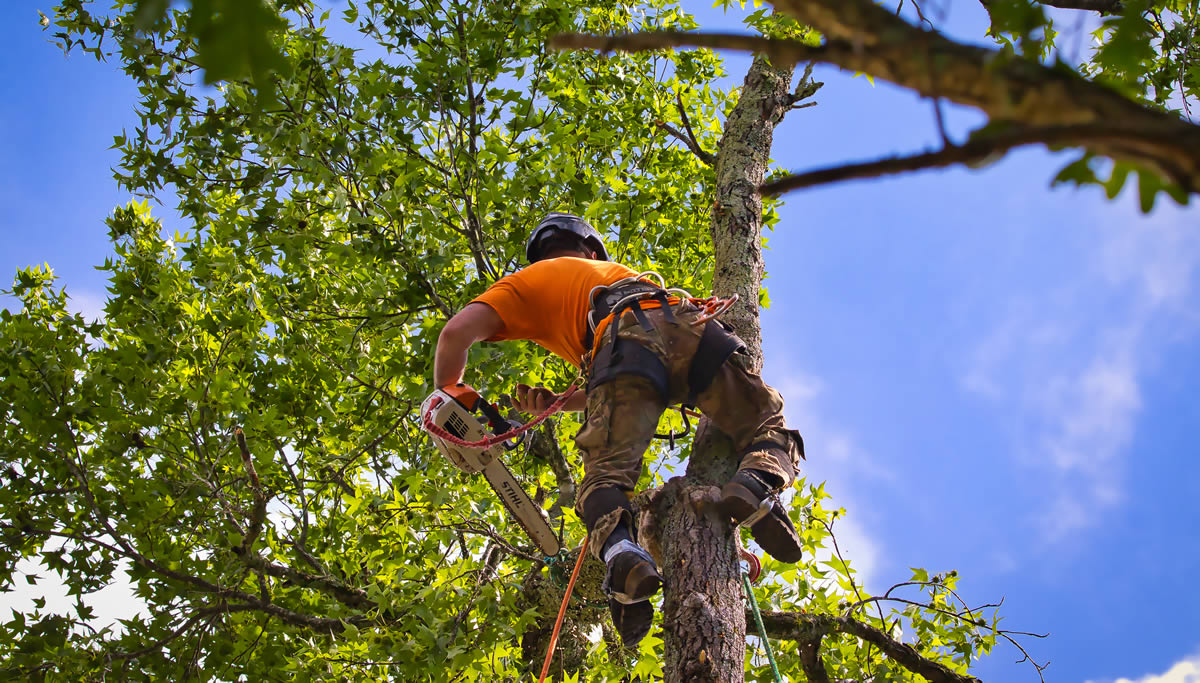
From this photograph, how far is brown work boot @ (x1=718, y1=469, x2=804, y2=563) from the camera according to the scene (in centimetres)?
246

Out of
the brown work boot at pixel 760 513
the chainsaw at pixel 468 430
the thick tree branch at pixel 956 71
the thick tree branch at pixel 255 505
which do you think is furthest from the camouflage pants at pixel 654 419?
the thick tree branch at pixel 956 71

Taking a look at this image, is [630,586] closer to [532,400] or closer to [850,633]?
[532,400]

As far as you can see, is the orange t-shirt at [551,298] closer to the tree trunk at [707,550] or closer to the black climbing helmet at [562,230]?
the black climbing helmet at [562,230]

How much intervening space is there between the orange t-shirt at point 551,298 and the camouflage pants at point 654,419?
316 mm

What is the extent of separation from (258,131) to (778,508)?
3.82m

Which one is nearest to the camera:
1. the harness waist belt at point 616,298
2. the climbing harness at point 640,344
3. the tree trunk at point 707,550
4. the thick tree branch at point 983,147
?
the thick tree branch at point 983,147

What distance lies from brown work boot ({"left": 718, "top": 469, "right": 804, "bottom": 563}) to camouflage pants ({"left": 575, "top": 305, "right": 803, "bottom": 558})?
10cm

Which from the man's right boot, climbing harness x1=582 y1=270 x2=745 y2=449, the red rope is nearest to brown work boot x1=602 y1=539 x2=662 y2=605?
the man's right boot

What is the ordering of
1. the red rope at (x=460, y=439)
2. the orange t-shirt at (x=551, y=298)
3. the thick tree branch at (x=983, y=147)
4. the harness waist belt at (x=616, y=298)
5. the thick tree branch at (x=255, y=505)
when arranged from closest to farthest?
the thick tree branch at (x=983, y=147), the harness waist belt at (x=616, y=298), the red rope at (x=460, y=439), the orange t-shirt at (x=551, y=298), the thick tree branch at (x=255, y=505)

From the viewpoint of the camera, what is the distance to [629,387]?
112 inches

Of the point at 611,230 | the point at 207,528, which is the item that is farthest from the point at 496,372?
the point at 207,528

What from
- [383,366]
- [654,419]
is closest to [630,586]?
[654,419]

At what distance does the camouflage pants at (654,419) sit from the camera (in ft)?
8.83

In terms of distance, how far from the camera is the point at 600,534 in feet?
8.57
